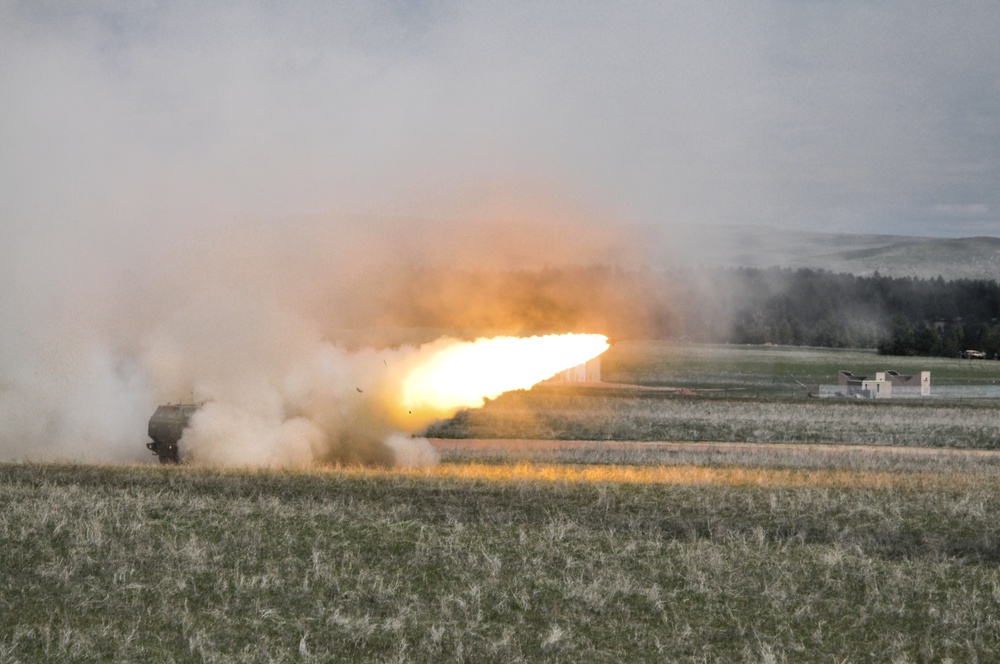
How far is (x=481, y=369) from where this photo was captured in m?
43.4

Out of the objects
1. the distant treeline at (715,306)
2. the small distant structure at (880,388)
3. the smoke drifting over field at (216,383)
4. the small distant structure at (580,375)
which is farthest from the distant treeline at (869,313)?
the smoke drifting over field at (216,383)

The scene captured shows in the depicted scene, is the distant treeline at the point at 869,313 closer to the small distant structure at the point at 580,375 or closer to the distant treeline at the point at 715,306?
the distant treeline at the point at 715,306

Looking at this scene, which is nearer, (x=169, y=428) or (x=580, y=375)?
(x=169, y=428)

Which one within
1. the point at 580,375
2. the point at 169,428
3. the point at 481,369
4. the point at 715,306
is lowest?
the point at 169,428

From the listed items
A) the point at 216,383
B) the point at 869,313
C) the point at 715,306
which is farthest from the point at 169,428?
the point at 869,313

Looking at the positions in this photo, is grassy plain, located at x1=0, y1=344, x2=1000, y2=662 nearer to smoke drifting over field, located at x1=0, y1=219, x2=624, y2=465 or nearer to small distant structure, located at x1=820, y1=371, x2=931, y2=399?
smoke drifting over field, located at x1=0, y1=219, x2=624, y2=465

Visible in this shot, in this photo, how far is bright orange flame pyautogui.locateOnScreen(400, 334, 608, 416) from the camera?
41.9m

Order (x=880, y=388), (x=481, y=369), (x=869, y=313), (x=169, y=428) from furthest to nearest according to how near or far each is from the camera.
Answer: (x=869, y=313)
(x=880, y=388)
(x=481, y=369)
(x=169, y=428)

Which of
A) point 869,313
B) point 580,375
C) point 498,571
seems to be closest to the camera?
point 498,571

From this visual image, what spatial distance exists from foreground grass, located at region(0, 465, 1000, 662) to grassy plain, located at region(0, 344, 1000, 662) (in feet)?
0.21

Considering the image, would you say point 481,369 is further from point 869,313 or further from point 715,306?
point 869,313

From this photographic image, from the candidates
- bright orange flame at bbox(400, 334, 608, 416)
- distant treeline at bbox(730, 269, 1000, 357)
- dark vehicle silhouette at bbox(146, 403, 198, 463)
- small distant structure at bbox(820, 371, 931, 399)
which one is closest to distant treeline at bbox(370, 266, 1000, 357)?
distant treeline at bbox(730, 269, 1000, 357)

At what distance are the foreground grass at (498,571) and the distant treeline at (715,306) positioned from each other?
53716 mm

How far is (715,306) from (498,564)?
135 meters
